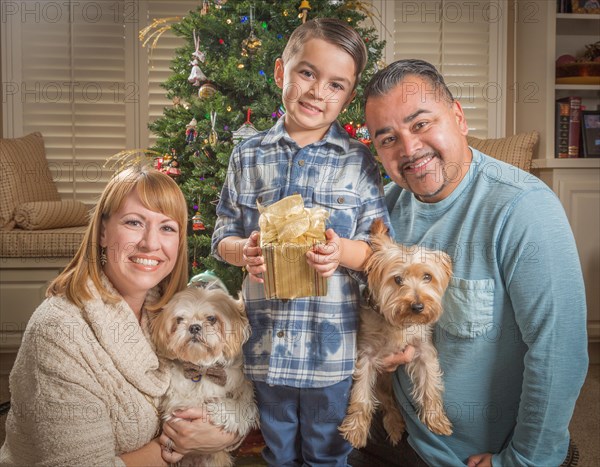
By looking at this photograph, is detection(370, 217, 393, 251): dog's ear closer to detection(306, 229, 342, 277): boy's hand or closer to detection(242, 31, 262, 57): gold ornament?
detection(306, 229, 342, 277): boy's hand

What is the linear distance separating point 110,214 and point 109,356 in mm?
358

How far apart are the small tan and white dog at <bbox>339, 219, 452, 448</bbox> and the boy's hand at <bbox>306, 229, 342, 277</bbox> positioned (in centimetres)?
15

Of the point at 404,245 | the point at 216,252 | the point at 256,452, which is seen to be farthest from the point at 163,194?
the point at 256,452

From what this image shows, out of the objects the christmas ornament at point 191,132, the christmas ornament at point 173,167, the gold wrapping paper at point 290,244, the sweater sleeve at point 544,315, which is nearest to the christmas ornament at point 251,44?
the christmas ornament at point 191,132

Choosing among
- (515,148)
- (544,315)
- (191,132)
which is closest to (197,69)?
(191,132)

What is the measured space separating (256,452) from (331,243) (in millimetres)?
1305

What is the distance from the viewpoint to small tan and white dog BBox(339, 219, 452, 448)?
4.52 ft

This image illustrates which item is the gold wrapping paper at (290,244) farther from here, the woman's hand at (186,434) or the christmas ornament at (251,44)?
the christmas ornament at (251,44)

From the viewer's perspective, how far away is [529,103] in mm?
4332

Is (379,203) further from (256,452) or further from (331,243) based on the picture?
(256,452)

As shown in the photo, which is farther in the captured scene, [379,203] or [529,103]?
[529,103]

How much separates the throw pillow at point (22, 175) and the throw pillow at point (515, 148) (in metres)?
3.01

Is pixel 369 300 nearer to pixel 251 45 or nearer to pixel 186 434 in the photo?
pixel 186 434

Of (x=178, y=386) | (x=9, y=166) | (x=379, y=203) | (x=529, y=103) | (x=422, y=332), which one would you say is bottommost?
(x=178, y=386)
